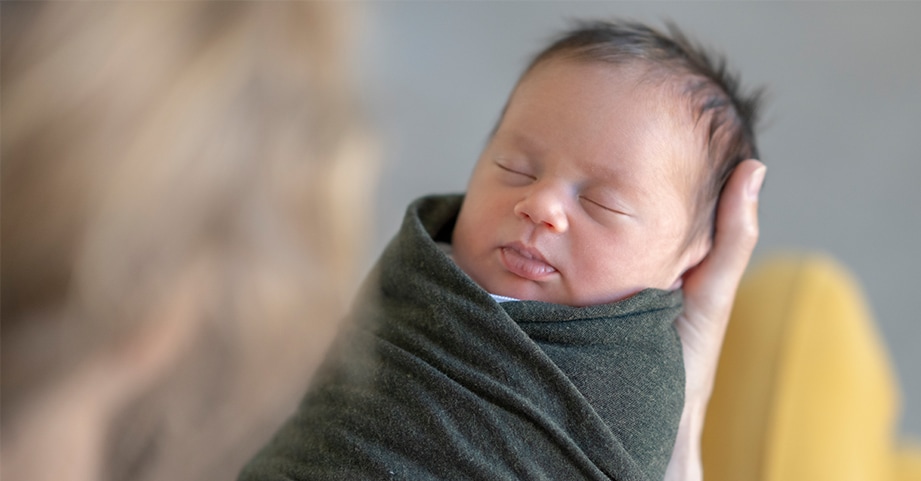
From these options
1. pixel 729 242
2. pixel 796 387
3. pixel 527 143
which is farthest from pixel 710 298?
pixel 527 143

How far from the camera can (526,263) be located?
0.99 meters

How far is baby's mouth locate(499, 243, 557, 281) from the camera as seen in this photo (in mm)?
985

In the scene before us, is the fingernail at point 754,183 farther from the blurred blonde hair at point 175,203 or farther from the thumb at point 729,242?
the blurred blonde hair at point 175,203

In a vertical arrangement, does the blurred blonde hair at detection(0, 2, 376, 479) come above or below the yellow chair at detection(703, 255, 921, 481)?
above

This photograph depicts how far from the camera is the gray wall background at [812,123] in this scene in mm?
2133

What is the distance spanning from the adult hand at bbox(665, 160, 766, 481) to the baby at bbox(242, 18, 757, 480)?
0.03m

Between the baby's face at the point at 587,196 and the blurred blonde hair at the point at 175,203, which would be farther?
the baby's face at the point at 587,196

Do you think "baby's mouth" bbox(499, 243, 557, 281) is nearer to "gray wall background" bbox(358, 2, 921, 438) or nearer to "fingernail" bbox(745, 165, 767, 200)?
"fingernail" bbox(745, 165, 767, 200)

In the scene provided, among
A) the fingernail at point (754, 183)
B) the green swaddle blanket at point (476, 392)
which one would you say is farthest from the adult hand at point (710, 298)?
the green swaddle blanket at point (476, 392)

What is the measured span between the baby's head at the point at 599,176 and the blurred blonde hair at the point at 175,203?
24 cm

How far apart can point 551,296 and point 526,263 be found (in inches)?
2.0

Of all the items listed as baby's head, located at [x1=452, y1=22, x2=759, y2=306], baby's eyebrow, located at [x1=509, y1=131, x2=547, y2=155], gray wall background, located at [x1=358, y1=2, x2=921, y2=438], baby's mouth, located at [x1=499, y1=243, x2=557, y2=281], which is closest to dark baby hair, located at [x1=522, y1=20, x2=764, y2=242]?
baby's head, located at [x1=452, y1=22, x2=759, y2=306]

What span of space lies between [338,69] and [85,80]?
0.76 ft


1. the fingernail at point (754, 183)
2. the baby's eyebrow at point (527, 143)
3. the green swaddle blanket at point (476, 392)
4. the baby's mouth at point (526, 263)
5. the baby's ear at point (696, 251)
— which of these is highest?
the baby's eyebrow at point (527, 143)
